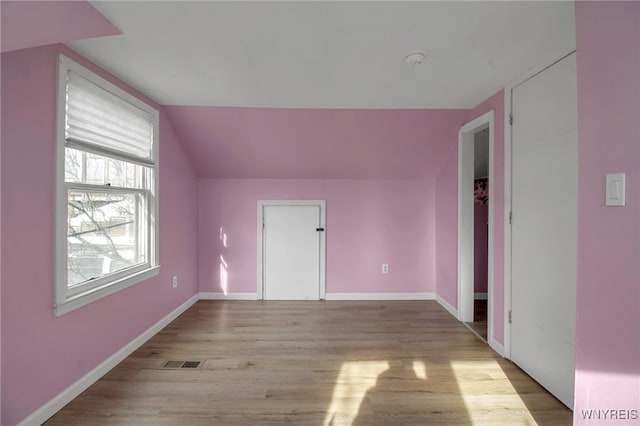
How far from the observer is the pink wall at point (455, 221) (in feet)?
7.98

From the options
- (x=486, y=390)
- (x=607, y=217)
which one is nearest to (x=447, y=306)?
(x=486, y=390)

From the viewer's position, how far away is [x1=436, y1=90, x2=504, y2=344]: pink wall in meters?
2.43

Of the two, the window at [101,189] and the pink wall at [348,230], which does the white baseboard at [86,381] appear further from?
the pink wall at [348,230]

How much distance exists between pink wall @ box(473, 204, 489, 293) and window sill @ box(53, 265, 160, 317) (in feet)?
12.3

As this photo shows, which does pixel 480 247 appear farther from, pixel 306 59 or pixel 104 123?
pixel 104 123

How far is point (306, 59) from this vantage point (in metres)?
2.00

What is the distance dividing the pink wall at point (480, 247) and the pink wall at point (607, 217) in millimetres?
2751

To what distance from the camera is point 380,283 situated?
12.7 ft

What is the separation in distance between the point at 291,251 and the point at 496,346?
2.36 metres

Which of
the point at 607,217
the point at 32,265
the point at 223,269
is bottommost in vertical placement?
the point at 223,269

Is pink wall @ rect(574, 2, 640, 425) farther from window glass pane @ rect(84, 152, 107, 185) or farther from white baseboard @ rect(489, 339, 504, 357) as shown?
window glass pane @ rect(84, 152, 107, 185)

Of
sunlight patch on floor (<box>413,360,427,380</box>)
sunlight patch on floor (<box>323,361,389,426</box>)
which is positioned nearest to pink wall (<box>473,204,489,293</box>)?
sunlight patch on floor (<box>413,360,427,380</box>)

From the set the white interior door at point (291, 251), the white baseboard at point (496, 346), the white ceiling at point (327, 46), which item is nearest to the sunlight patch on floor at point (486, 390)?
the white baseboard at point (496, 346)

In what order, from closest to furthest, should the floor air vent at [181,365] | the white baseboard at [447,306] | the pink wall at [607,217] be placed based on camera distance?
the pink wall at [607,217], the floor air vent at [181,365], the white baseboard at [447,306]
